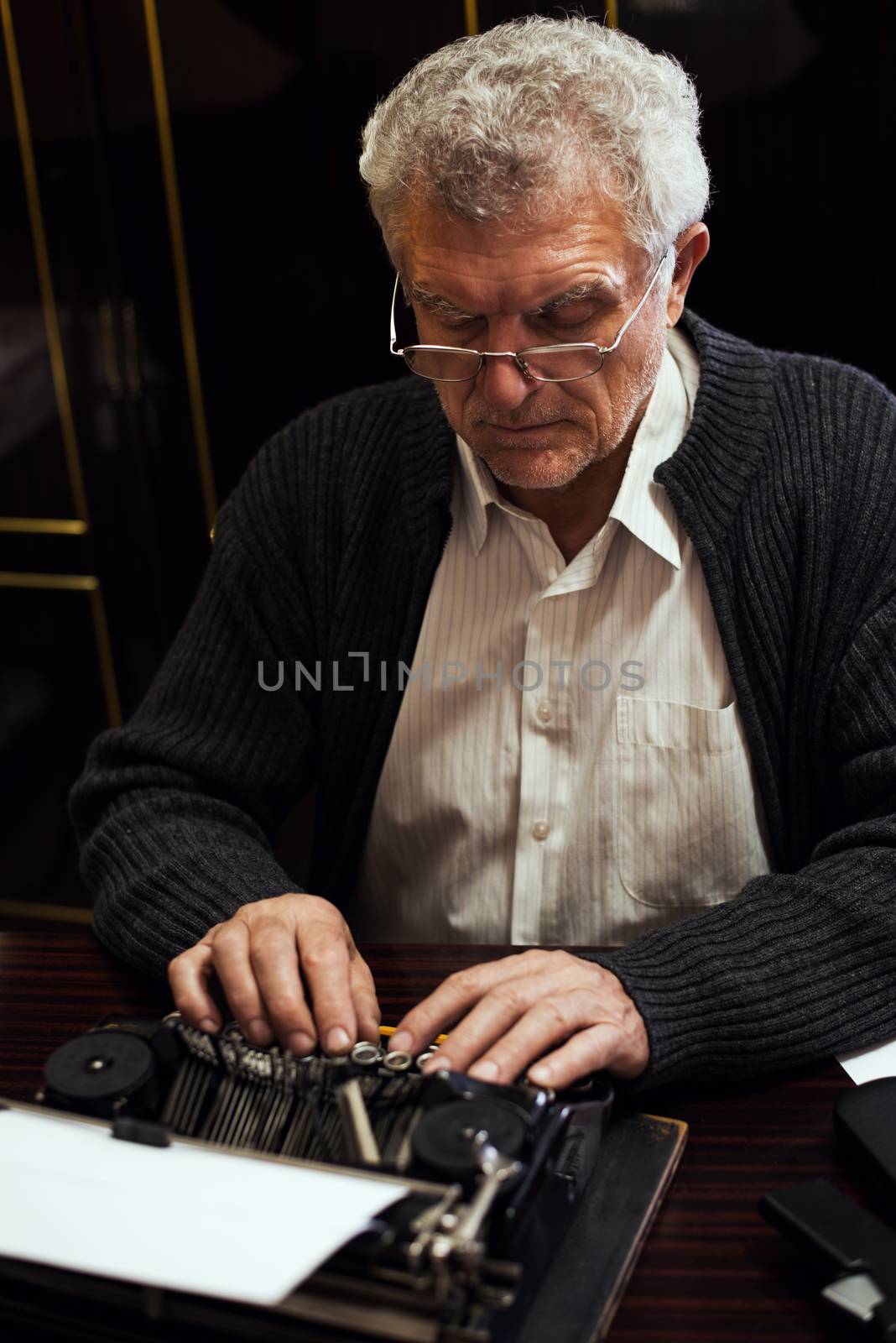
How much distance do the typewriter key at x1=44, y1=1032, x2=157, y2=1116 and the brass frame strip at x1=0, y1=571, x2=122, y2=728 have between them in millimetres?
1833

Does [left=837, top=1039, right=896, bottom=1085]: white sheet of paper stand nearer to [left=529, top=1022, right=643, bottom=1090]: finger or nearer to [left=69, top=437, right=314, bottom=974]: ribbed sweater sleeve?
[left=529, top=1022, right=643, bottom=1090]: finger

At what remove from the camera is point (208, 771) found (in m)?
1.43

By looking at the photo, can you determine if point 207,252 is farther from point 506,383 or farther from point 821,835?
point 821,835

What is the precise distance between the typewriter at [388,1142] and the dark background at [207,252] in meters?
1.53

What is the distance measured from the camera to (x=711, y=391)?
143cm

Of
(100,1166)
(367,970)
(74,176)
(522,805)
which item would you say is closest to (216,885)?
(367,970)

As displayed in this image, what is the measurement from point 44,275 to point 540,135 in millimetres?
1536

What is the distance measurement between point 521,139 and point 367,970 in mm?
731

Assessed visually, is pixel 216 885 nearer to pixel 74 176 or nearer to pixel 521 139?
pixel 521 139

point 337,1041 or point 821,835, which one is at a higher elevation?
point 337,1041

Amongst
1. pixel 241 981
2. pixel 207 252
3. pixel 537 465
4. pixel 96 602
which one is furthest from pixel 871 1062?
pixel 96 602

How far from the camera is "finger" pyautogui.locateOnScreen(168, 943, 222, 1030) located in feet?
3.37

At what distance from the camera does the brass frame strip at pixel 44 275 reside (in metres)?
2.33

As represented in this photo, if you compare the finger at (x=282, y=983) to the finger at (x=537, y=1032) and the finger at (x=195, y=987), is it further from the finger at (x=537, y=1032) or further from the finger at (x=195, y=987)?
the finger at (x=537, y=1032)
